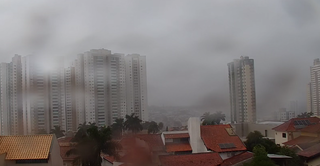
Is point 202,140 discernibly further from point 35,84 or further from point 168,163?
point 35,84

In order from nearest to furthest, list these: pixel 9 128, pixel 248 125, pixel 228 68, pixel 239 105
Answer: pixel 9 128
pixel 228 68
pixel 239 105
pixel 248 125

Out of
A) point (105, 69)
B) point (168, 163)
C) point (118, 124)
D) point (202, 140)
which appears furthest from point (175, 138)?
point (118, 124)

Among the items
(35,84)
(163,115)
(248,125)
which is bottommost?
(248,125)

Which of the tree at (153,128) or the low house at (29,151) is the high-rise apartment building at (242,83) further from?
the low house at (29,151)

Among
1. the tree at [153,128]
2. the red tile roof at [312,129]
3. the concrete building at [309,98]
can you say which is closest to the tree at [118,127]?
the tree at [153,128]

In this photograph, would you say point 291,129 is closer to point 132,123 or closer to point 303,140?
point 303,140

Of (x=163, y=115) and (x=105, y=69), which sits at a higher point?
(x=105, y=69)

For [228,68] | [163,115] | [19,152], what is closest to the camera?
[19,152]
